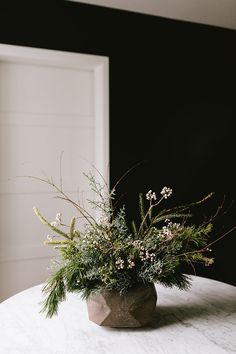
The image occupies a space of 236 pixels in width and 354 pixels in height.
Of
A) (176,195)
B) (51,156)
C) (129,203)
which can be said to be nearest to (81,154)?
(51,156)

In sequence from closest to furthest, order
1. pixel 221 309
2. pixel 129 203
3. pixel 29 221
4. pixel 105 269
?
1. pixel 105 269
2. pixel 221 309
3. pixel 29 221
4. pixel 129 203

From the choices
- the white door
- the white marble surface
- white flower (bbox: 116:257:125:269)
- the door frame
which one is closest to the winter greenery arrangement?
white flower (bbox: 116:257:125:269)

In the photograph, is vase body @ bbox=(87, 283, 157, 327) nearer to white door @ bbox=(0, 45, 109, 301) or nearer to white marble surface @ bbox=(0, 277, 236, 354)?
white marble surface @ bbox=(0, 277, 236, 354)

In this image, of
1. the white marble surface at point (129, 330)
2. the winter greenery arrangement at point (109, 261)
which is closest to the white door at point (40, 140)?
the white marble surface at point (129, 330)

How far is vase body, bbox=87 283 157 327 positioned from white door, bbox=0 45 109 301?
1.69m

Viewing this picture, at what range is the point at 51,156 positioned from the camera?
10.2ft

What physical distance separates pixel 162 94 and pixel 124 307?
2.46m

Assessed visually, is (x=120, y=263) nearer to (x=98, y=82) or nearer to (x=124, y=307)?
(x=124, y=307)

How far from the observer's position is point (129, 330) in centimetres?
130

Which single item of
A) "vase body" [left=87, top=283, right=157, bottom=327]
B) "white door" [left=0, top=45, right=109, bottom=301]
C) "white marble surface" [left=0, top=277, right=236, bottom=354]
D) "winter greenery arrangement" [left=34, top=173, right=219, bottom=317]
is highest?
"white door" [left=0, top=45, right=109, bottom=301]

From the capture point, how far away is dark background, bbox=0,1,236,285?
302 centimetres

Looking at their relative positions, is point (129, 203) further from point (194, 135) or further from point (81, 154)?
point (194, 135)

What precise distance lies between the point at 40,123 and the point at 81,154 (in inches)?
15.9

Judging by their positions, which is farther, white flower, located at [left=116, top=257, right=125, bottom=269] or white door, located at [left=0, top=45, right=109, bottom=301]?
white door, located at [left=0, top=45, right=109, bottom=301]
